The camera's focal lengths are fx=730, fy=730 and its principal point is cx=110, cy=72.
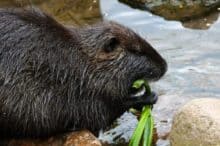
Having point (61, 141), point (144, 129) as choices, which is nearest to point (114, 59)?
point (144, 129)

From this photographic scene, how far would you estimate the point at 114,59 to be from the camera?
5.23 m

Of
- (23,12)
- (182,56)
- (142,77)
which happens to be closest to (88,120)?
(142,77)

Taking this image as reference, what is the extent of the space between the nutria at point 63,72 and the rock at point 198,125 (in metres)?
0.55

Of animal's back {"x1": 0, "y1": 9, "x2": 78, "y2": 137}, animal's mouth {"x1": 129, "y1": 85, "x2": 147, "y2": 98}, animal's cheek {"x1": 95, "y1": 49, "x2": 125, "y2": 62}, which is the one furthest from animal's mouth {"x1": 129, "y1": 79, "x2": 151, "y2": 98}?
animal's back {"x1": 0, "y1": 9, "x2": 78, "y2": 137}

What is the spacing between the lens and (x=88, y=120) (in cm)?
527

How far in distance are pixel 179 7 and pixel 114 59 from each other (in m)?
2.72

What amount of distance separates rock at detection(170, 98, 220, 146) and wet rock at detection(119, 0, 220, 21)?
112 inches

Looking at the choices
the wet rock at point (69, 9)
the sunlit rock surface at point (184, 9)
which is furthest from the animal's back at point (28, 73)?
the sunlit rock surface at point (184, 9)

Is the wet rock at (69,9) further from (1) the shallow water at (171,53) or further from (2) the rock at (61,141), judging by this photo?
(2) the rock at (61,141)

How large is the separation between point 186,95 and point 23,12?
5.43ft

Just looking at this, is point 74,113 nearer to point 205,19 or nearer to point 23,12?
point 23,12

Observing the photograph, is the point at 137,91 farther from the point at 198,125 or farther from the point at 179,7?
the point at 179,7

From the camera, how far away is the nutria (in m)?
5.02

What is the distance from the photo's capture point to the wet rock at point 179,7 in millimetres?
7676
